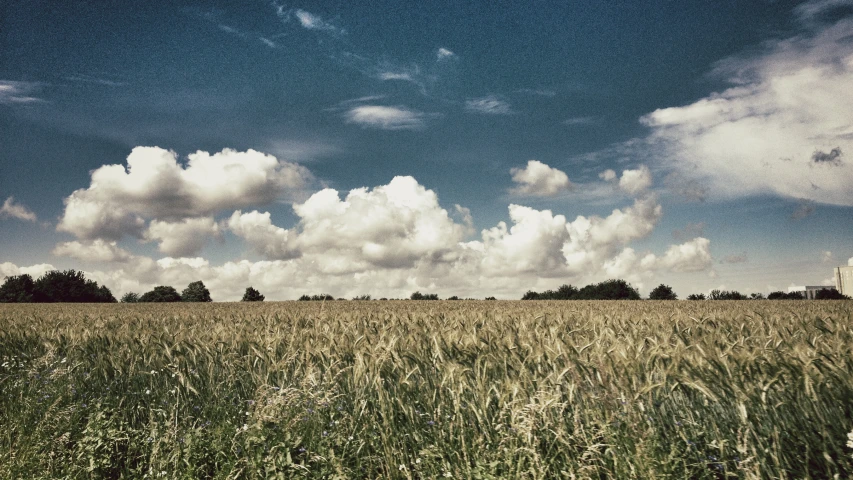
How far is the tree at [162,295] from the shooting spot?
6494cm

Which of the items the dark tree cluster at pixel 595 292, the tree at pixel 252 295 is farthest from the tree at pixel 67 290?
the dark tree cluster at pixel 595 292

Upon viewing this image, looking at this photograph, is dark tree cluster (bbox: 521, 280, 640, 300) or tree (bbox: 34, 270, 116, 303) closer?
dark tree cluster (bbox: 521, 280, 640, 300)

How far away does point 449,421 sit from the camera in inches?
152

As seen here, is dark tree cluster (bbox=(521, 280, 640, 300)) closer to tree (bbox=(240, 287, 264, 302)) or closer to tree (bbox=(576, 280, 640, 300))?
tree (bbox=(576, 280, 640, 300))

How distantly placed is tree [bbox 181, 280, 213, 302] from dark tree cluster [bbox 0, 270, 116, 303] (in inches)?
459

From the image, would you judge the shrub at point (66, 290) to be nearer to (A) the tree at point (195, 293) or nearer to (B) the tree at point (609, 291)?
(A) the tree at point (195, 293)

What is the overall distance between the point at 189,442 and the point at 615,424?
343 centimetres

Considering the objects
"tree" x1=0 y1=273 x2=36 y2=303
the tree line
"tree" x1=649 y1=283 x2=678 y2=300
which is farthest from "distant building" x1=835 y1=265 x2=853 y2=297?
"tree" x1=0 y1=273 x2=36 y2=303

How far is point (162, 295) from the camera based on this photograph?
6575 centimetres

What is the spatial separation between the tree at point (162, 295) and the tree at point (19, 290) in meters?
19.7

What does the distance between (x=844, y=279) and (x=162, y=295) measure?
89557mm

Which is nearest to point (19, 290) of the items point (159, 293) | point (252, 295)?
point (159, 293)

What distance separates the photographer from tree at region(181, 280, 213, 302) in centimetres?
6775

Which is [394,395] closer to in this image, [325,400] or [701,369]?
[325,400]
